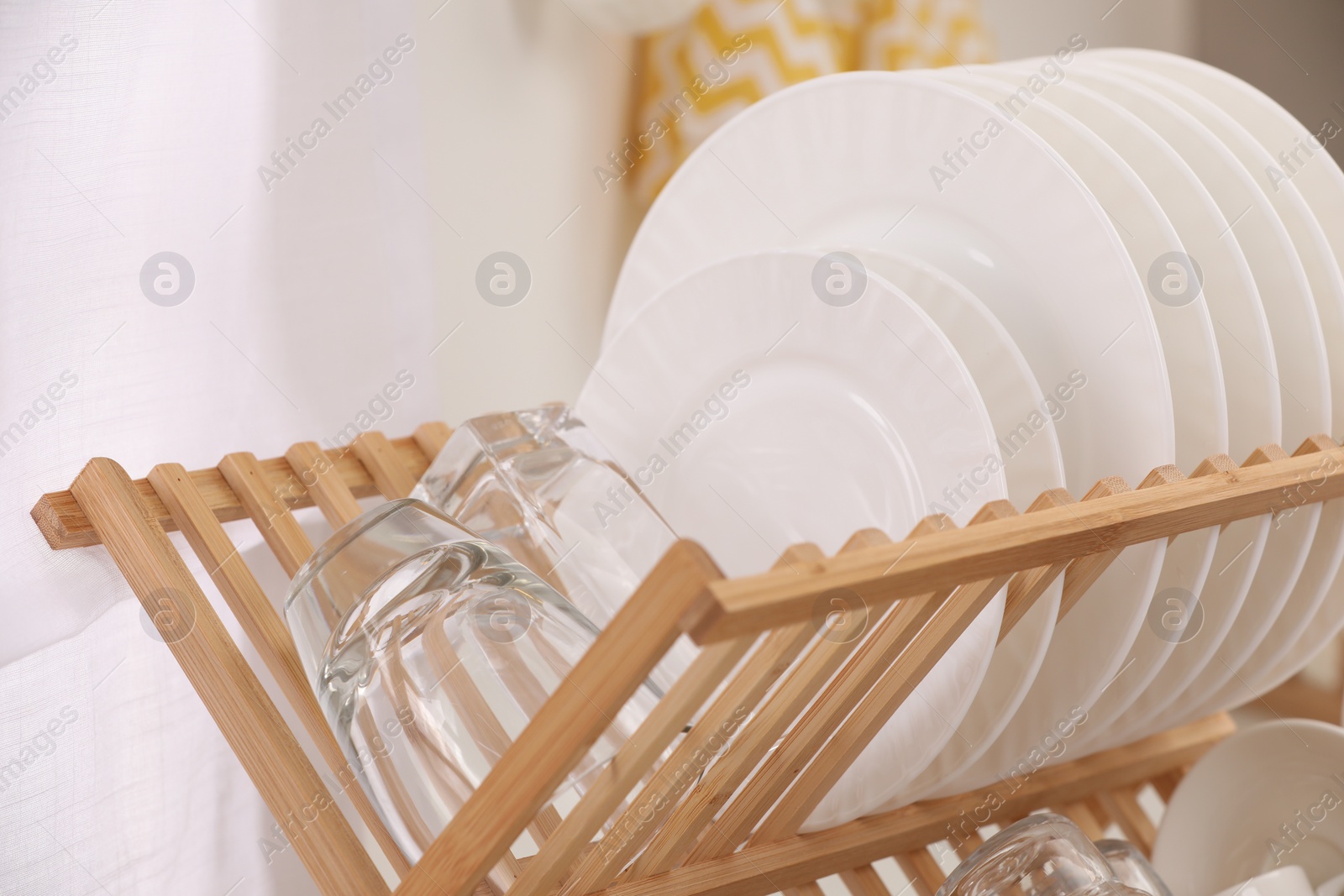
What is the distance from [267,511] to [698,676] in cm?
39

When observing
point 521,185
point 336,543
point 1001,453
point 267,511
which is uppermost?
point 521,185

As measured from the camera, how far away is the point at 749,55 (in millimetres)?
898

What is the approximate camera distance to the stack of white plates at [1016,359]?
54cm

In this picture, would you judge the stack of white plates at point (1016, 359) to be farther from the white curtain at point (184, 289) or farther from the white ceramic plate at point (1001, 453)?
the white curtain at point (184, 289)

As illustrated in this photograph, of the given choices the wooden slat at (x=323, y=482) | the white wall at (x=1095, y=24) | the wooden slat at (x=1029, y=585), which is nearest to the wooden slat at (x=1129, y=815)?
the wooden slat at (x=1029, y=585)

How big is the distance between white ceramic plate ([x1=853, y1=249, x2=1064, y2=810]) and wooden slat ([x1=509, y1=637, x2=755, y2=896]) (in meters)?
0.19

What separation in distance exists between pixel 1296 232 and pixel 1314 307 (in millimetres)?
78

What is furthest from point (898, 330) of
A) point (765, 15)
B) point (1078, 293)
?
point (765, 15)

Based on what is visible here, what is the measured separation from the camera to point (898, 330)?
1.77 ft

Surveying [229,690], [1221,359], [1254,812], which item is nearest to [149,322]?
[229,690]

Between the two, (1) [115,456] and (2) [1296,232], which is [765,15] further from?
(1) [115,456]

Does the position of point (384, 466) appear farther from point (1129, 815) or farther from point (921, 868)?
point (1129, 815)

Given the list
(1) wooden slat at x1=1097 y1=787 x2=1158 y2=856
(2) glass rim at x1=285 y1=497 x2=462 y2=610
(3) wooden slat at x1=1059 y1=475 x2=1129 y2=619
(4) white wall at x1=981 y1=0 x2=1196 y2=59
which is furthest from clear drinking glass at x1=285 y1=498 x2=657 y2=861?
(4) white wall at x1=981 y1=0 x2=1196 y2=59

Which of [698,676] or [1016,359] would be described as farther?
[1016,359]
